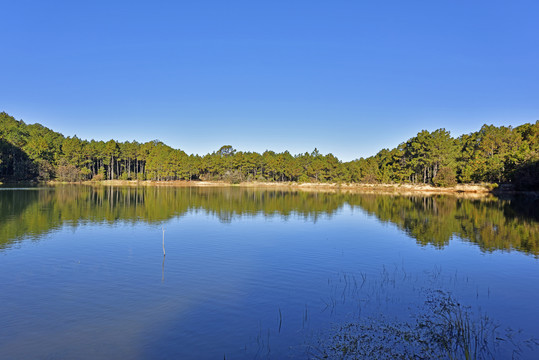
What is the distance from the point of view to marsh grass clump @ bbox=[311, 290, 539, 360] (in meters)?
9.52

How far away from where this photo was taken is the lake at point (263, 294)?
395 inches

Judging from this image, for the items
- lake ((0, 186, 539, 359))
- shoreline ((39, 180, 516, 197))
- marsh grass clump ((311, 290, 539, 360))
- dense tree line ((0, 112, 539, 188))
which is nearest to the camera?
marsh grass clump ((311, 290, 539, 360))

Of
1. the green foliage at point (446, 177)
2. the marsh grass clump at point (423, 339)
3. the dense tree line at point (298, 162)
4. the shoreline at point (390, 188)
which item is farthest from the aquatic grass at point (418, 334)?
the green foliage at point (446, 177)

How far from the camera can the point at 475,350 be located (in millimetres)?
9852

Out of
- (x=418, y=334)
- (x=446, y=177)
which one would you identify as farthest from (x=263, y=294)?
(x=446, y=177)

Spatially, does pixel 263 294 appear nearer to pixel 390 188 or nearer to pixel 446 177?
pixel 446 177

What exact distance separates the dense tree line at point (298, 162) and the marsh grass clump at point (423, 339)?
77.0 meters

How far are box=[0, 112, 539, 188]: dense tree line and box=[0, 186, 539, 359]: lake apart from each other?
225ft

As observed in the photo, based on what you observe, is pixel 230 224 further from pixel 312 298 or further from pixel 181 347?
pixel 181 347

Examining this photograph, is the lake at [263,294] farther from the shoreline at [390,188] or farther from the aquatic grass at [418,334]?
the shoreline at [390,188]

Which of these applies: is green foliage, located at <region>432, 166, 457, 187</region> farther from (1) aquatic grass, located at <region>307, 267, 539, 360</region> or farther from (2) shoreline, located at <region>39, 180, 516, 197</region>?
(1) aquatic grass, located at <region>307, 267, 539, 360</region>

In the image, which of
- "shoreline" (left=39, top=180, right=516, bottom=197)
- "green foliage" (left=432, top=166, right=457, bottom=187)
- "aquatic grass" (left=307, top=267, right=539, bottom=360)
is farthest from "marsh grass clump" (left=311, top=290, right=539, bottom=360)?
"green foliage" (left=432, top=166, right=457, bottom=187)

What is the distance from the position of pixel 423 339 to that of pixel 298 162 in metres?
129

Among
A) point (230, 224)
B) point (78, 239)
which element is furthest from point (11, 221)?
point (230, 224)
